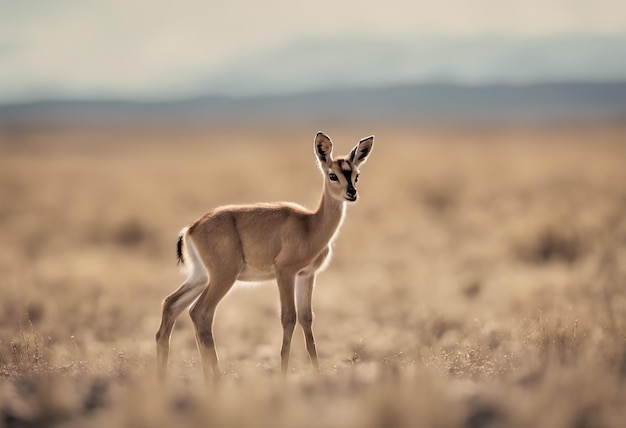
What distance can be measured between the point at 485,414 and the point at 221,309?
33.0 feet

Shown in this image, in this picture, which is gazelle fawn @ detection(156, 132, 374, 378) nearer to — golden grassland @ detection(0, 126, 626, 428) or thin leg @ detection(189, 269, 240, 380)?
thin leg @ detection(189, 269, 240, 380)

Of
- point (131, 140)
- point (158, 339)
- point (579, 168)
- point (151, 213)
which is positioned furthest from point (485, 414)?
point (131, 140)

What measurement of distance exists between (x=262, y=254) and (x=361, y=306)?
6330 millimetres

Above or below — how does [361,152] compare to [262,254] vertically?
above

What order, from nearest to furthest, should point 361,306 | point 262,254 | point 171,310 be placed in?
1. point 262,254
2. point 171,310
3. point 361,306

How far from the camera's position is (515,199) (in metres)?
26.4

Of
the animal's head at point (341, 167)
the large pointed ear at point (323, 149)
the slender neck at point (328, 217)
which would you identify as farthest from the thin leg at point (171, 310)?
the large pointed ear at point (323, 149)

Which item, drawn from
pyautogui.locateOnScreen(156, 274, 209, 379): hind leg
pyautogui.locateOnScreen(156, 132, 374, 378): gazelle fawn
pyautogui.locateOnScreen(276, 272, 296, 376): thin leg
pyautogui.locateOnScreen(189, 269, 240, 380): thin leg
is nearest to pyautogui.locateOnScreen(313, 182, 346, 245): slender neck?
pyautogui.locateOnScreen(156, 132, 374, 378): gazelle fawn

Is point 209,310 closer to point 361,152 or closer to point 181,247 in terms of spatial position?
point 181,247

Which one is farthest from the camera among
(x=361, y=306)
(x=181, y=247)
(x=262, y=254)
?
(x=361, y=306)

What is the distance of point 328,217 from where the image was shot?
9.23 metres

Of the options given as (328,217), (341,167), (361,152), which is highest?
(361,152)

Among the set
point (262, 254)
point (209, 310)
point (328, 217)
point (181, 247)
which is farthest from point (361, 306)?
point (209, 310)

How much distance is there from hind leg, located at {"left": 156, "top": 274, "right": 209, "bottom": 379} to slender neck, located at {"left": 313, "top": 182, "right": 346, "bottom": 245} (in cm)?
150
